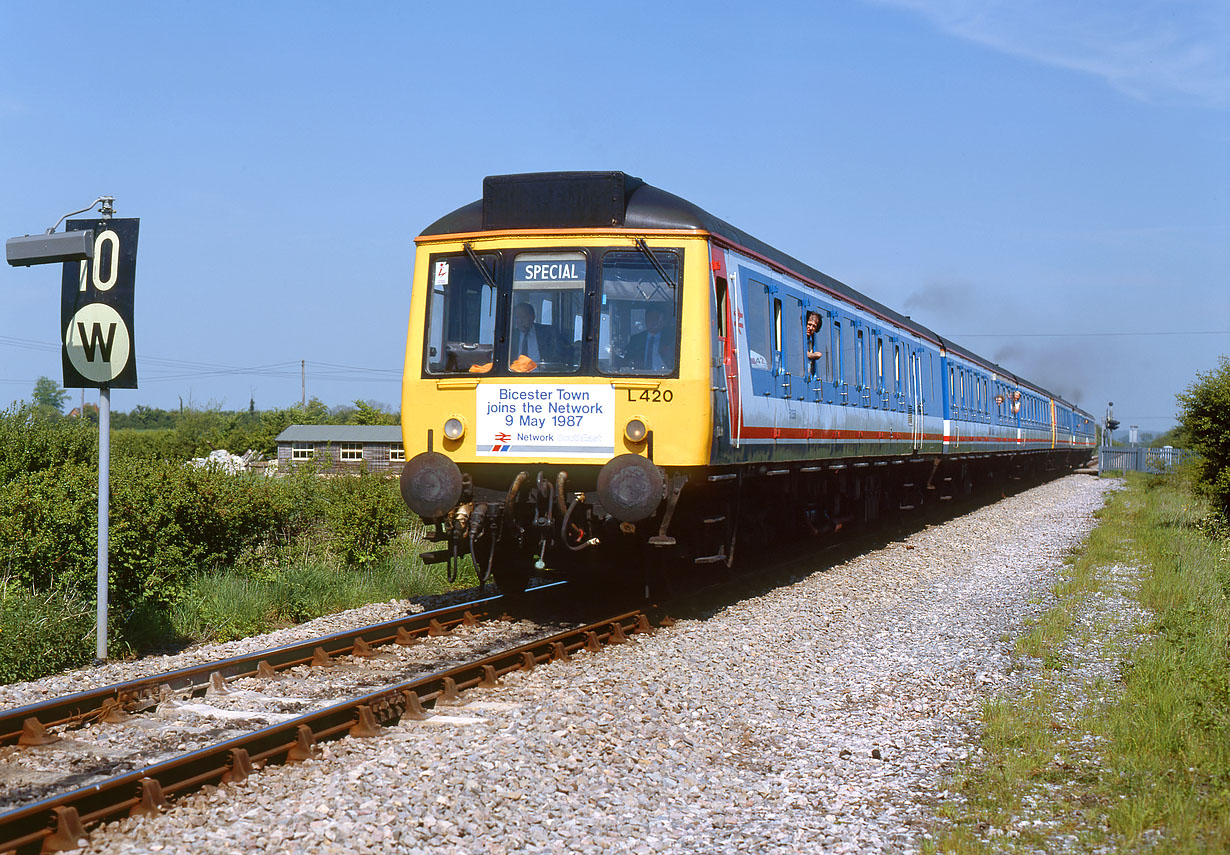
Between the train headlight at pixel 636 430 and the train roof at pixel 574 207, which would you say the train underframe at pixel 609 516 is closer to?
the train headlight at pixel 636 430

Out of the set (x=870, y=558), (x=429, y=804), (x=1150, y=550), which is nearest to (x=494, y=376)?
(x=429, y=804)

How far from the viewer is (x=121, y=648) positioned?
29.0 feet

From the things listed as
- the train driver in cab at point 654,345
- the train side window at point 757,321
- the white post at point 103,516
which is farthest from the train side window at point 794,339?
the white post at point 103,516

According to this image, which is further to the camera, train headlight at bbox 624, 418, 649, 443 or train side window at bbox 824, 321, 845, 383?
train side window at bbox 824, 321, 845, 383

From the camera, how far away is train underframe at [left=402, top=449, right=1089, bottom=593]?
8.72 m

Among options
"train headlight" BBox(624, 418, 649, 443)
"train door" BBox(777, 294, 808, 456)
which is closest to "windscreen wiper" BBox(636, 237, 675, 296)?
"train headlight" BBox(624, 418, 649, 443)

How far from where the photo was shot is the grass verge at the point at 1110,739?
15.3 ft

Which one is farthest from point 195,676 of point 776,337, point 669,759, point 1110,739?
point 776,337

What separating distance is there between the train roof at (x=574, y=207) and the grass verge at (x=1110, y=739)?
433cm

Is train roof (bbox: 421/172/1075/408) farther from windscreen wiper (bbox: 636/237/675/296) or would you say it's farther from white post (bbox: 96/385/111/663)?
white post (bbox: 96/385/111/663)

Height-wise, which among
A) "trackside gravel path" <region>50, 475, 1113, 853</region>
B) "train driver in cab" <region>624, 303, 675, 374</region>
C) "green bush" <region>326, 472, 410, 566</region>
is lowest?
"trackside gravel path" <region>50, 475, 1113, 853</region>

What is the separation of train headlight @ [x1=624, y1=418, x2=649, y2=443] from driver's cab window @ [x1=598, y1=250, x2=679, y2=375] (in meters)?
0.42

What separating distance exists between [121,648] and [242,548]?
4.06 meters

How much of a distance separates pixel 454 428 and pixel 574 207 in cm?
203
